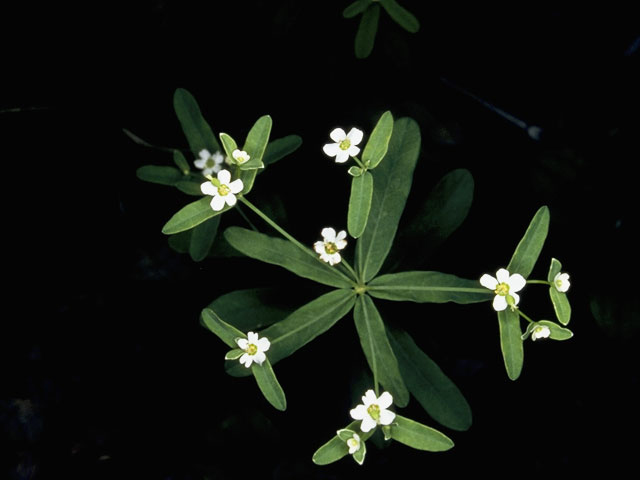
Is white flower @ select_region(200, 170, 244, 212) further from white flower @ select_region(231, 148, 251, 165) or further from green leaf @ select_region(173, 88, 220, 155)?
green leaf @ select_region(173, 88, 220, 155)

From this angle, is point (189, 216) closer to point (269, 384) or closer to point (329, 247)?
point (329, 247)

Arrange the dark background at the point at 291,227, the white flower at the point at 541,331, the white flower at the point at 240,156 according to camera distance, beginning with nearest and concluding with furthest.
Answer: the white flower at the point at 541,331 < the white flower at the point at 240,156 < the dark background at the point at 291,227

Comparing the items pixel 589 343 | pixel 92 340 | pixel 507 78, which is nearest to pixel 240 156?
pixel 92 340

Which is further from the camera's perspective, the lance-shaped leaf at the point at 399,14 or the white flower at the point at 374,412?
the lance-shaped leaf at the point at 399,14

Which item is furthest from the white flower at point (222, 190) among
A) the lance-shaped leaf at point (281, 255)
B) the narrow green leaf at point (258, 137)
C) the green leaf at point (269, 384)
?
the green leaf at point (269, 384)

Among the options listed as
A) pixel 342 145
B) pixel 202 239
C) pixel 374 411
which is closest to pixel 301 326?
pixel 374 411

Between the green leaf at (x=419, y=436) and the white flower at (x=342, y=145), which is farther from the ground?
the white flower at (x=342, y=145)

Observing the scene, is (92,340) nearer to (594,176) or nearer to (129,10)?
(129,10)

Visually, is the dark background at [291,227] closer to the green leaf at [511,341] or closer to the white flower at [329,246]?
the white flower at [329,246]
